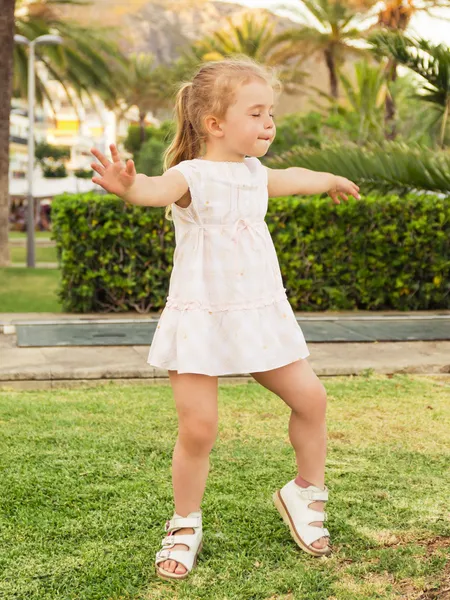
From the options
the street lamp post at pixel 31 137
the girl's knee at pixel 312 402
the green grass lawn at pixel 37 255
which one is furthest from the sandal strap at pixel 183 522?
the green grass lawn at pixel 37 255

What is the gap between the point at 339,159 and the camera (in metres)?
8.47

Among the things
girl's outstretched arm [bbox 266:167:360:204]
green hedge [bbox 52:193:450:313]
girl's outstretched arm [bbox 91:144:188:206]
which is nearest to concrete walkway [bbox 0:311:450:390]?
green hedge [bbox 52:193:450:313]

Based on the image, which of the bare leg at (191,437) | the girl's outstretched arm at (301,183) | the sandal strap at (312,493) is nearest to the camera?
the bare leg at (191,437)

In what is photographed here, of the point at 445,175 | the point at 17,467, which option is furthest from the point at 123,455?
the point at 445,175

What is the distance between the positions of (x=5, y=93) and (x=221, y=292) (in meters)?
14.4

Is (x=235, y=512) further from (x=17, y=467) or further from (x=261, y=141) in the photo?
(x=261, y=141)

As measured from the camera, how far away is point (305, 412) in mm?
2814

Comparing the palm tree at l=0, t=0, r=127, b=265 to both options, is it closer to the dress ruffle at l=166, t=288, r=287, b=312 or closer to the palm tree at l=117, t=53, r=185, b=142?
the dress ruffle at l=166, t=288, r=287, b=312

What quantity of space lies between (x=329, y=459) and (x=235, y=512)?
32.6 inches

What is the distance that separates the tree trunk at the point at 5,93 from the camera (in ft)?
52.0

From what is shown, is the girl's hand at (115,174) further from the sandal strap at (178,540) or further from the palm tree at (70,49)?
the palm tree at (70,49)

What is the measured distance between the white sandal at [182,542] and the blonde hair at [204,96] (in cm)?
102

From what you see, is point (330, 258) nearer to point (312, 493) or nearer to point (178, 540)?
point (312, 493)

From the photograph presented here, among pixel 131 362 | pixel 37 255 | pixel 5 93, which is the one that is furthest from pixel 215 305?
pixel 37 255
